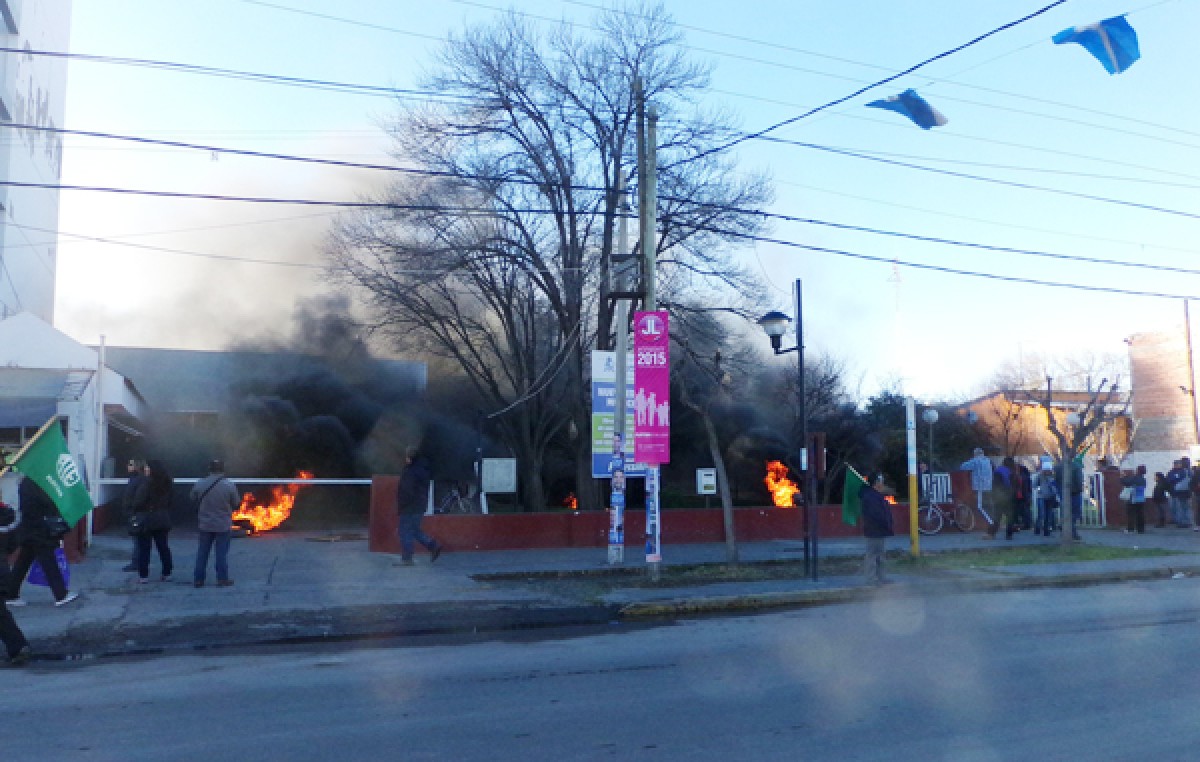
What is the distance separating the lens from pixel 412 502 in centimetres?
1466

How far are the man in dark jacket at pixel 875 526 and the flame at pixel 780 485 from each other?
1808 centimetres

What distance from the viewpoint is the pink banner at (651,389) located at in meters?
13.8

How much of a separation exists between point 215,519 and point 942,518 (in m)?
15.2

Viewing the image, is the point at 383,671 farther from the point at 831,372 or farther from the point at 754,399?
the point at 831,372

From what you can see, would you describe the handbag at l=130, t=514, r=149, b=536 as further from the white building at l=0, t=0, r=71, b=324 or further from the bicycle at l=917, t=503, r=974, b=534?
the bicycle at l=917, t=503, r=974, b=534

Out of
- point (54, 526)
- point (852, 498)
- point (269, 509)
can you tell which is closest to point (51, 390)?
point (269, 509)

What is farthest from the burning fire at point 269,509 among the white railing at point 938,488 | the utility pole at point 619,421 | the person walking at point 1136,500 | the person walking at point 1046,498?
the person walking at point 1136,500

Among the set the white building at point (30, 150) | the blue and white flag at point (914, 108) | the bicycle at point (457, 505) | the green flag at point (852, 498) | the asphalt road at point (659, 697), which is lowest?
the asphalt road at point (659, 697)

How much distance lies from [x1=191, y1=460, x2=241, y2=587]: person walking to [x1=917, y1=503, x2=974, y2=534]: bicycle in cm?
1444

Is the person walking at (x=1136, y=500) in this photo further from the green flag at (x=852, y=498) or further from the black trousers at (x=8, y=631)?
the black trousers at (x=8, y=631)

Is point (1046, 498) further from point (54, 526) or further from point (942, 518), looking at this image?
point (54, 526)

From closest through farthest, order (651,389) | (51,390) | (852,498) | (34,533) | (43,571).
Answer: (34,533), (43,571), (651,389), (852,498), (51,390)

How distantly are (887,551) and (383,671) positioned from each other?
1172 cm

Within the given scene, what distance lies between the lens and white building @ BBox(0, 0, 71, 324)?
2420 centimetres
